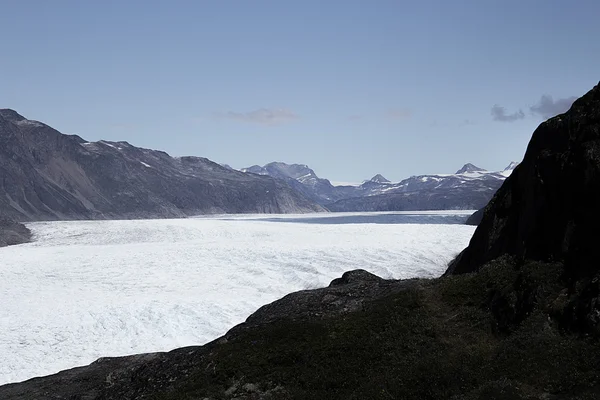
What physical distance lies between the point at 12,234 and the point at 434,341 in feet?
325

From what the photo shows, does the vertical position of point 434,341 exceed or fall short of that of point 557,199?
it falls short

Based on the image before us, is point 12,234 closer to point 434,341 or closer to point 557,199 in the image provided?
point 434,341

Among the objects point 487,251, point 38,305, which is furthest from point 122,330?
point 487,251

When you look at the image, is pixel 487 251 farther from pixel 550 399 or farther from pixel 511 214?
pixel 550 399

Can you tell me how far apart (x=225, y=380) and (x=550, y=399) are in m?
10.4

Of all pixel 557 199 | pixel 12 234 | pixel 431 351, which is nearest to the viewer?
pixel 431 351

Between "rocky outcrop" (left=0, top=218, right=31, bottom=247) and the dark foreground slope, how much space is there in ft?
263

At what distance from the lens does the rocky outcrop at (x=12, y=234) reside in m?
95.5

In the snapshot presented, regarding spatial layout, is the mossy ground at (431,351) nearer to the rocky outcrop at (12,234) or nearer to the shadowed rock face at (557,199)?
the shadowed rock face at (557,199)

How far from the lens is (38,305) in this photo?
44562 mm

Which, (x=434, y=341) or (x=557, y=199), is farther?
(x=557, y=199)

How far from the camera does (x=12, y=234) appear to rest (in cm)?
10019

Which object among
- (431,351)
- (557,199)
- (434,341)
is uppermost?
(557,199)

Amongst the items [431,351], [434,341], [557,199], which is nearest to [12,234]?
[434,341]
